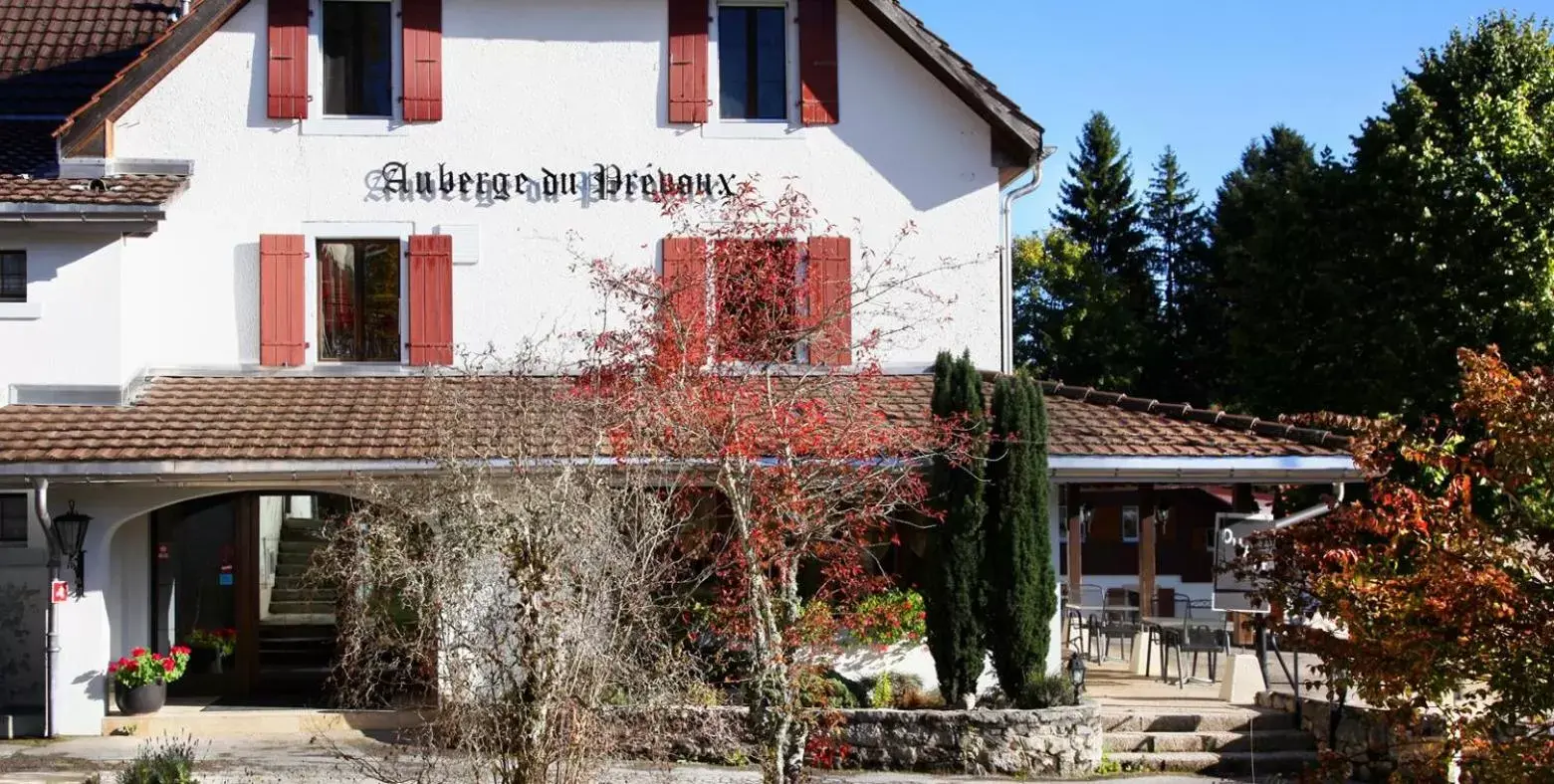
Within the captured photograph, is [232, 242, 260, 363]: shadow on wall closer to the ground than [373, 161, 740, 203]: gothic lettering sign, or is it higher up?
closer to the ground

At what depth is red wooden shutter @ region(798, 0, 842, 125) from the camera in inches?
708

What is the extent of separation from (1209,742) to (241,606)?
9.73m

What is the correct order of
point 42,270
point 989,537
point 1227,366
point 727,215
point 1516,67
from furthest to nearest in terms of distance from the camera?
point 1227,366 < point 1516,67 < point 42,270 < point 989,537 < point 727,215

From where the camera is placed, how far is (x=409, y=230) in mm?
17719

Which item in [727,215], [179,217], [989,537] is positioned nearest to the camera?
[727,215]

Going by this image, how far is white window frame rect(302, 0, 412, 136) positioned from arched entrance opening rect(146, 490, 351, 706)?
3.78 m

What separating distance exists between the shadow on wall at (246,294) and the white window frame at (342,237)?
0.52 meters

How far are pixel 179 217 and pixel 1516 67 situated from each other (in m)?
22.7

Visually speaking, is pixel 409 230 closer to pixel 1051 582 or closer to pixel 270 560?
pixel 270 560

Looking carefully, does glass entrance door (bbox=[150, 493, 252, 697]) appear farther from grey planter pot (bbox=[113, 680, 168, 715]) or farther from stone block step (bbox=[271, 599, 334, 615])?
grey planter pot (bbox=[113, 680, 168, 715])

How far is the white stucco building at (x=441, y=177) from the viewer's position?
17.3m

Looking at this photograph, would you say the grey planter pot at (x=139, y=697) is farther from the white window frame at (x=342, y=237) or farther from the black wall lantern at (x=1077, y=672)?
the black wall lantern at (x=1077, y=672)

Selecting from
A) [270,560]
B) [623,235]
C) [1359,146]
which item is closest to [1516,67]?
[1359,146]

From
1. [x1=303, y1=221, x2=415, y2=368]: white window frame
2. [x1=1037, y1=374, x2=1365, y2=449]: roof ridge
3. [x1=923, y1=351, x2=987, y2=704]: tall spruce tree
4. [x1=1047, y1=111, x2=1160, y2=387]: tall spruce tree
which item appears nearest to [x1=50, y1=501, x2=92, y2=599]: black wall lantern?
[x1=303, y1=221, x2=415, y2=368]: white window frame
